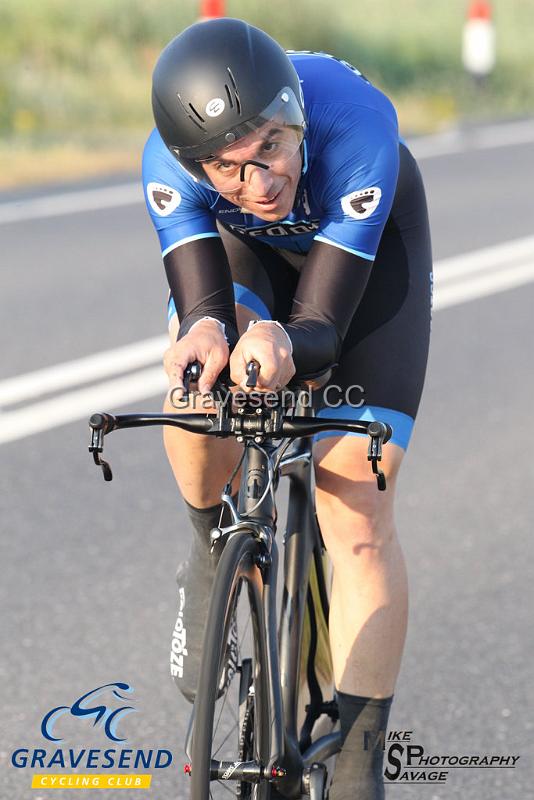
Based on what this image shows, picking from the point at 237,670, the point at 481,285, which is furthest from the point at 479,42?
the point at 237,670

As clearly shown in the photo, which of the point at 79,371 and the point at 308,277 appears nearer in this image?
the point at 308,277

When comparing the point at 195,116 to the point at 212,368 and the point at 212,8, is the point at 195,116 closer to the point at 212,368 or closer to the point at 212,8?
the point at 212,368

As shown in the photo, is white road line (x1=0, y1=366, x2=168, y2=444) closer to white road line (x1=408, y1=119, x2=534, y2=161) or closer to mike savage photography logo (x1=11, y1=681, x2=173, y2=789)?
mike savage photography logo (x1=11, y1=681, x2=173, y2=789)

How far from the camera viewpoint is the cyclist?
9.37ft

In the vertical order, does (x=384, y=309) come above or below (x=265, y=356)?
above

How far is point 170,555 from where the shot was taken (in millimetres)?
5262

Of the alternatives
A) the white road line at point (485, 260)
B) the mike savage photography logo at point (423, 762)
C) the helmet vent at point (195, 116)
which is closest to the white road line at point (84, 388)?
the white road line at point (485, 260)

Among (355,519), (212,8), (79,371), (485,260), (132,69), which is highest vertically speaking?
(132,69)

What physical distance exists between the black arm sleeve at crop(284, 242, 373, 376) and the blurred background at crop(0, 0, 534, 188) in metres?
10.1

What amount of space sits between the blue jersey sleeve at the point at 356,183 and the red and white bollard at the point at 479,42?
614 inches

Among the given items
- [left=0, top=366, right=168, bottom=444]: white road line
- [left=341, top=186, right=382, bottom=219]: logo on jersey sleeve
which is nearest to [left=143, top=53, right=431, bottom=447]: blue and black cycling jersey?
[left=341, top=186, right=382, bottom=219]: logo on jersey sleeve

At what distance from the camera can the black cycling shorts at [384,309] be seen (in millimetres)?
3365

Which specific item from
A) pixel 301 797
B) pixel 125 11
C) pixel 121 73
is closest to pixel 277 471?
pixel 301 797

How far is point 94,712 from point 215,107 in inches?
80.7
